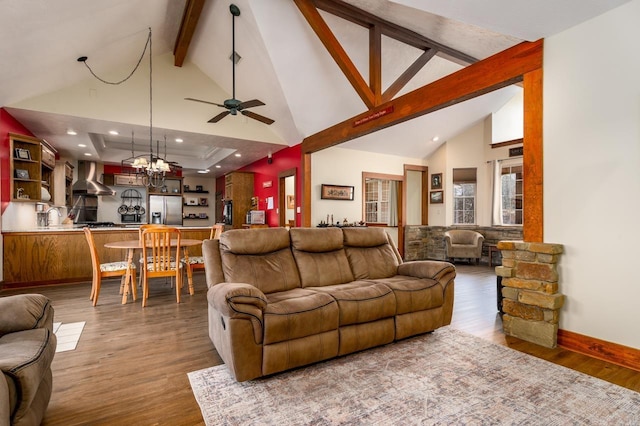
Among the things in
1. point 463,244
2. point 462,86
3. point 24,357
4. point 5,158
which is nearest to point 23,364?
point 24,357

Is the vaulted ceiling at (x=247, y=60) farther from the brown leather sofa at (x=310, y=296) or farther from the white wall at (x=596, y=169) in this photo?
the brown leather sofa at (x=310, y=296)

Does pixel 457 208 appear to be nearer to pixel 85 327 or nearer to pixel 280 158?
pixel 280 158

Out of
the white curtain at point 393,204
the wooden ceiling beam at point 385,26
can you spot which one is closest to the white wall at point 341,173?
the white curtain at point 393,204

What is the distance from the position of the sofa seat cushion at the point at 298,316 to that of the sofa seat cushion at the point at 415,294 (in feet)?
2.11

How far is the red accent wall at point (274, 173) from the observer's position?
6.86 m

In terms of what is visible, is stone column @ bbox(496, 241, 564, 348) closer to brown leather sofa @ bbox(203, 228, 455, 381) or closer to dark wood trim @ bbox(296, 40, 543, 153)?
brown leather sofa @ bbox(203, 228, 455, 381)

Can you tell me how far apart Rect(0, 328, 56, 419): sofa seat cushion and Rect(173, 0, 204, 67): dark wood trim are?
4495 millimetres

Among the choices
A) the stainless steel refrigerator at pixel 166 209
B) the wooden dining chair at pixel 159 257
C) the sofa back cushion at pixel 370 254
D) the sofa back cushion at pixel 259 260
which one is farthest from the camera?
the stainless steel refrigerator at pixel 166 209

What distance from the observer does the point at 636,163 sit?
7.61 feet

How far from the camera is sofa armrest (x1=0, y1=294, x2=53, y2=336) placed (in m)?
1.59

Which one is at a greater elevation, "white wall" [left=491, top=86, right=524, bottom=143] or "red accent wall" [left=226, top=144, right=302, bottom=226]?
"white wall" [left=491, top=86, right=524, bottom=143]

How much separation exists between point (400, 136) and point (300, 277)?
508 centimetres

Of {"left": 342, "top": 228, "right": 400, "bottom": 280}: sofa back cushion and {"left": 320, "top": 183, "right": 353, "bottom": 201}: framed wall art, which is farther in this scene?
{"left": 320, "top": 183, "right": 353, "bottom": 201}: framed wall art

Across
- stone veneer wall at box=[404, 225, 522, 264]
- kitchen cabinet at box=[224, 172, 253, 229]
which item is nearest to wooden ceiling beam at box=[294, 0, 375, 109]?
stone veneer wall at box=[404, 225, 522, 264]
